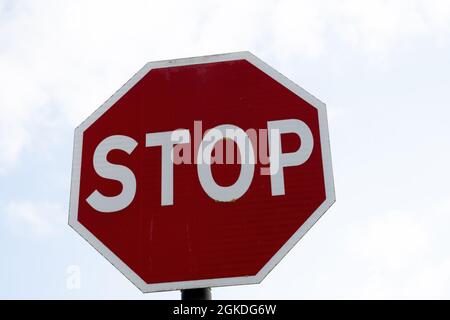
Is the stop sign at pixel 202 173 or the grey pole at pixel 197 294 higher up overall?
the stop sign at pixel 202 173

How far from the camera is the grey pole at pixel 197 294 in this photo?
2.53 m

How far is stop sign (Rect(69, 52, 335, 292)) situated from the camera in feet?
8.55

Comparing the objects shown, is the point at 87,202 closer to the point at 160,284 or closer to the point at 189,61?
the point at 160,284

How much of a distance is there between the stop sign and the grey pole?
0.03 meters

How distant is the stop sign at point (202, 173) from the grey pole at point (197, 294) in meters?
0.03

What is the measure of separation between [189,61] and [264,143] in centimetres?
61

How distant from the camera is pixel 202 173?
2.78m

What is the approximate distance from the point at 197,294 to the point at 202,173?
523mm

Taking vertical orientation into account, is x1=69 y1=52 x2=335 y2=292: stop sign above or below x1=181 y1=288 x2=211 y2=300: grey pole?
above
